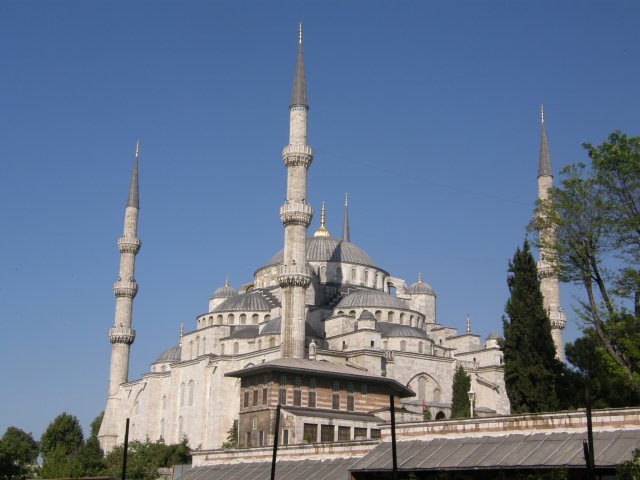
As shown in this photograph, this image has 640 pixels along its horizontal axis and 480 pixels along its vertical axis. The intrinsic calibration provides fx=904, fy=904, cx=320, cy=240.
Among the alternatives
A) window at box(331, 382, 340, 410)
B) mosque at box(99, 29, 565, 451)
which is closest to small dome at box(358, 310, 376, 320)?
mosque at box(99, 29, 565, 451)

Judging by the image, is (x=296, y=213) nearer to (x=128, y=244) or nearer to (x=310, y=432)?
(x=310, y=432)

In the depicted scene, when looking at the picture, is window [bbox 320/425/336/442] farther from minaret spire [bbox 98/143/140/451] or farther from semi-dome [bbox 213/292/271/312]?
minaret spire [bbox 98/143/140/451]

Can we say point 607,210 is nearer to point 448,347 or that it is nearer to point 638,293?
point 638,293

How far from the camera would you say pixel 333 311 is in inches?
1903

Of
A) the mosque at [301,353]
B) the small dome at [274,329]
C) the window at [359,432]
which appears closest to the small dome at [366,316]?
the mosque at [301,353]

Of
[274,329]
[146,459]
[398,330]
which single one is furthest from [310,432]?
[398,330]

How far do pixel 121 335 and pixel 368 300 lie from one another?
46.7 feet

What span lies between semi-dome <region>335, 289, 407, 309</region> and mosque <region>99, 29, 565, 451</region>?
62mm

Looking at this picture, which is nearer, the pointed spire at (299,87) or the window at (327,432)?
the window at (327,432)

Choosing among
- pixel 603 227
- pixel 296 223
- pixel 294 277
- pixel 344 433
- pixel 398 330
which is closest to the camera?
pixel 603 227

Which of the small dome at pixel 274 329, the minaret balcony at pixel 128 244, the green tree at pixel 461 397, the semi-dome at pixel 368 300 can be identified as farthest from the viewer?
the minaret balcony at pixel 128 244

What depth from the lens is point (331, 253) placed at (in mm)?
53812

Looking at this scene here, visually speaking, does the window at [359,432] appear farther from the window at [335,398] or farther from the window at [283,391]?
the window at [283,391]

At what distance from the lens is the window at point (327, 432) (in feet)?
103
